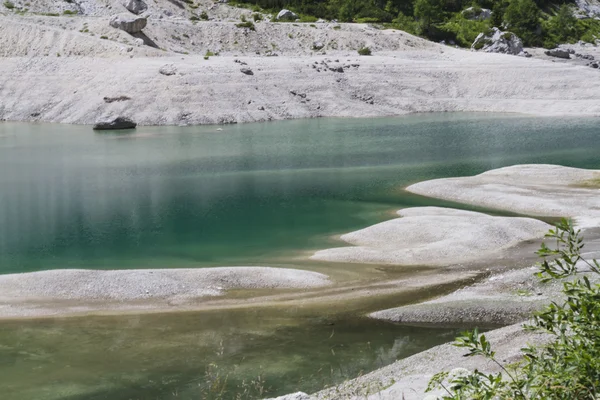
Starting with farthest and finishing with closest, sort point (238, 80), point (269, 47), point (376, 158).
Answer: point (269, 47)
point (238, 80)
point (376, 158)

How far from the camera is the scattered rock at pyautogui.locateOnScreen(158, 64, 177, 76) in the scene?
90.7 meters

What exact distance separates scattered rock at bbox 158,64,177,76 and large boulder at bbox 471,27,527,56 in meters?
51.9

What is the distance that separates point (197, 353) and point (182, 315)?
3.76 m

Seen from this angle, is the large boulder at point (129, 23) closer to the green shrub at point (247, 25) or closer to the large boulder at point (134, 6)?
the large boulder at point (134, 6)

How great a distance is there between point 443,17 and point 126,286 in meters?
120

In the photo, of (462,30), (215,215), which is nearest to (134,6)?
(462,30)

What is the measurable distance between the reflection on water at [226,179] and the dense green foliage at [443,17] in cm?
4617

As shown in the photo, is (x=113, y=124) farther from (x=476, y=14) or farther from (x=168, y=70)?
(x=476, y=14)

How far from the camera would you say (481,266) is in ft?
94.8

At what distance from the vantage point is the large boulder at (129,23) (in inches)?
4035

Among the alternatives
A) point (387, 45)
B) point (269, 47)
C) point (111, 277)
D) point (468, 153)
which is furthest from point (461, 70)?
point (111, 277)

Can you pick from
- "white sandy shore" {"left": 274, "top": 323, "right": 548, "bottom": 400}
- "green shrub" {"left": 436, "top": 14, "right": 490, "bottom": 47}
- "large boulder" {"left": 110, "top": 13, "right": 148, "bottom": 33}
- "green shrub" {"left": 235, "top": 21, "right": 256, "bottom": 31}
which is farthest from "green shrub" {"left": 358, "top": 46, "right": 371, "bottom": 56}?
"white sandy shore" {"left": 274, "top": 323, "right": 548, "bottom": 400}

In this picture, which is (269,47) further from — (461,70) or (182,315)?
(182,315)

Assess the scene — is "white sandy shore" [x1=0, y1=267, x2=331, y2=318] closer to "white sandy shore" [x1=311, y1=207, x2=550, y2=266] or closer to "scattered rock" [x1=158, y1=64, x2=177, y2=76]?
"white sandy shore" [x1=311, y1=207, x2=550, y2=266]
